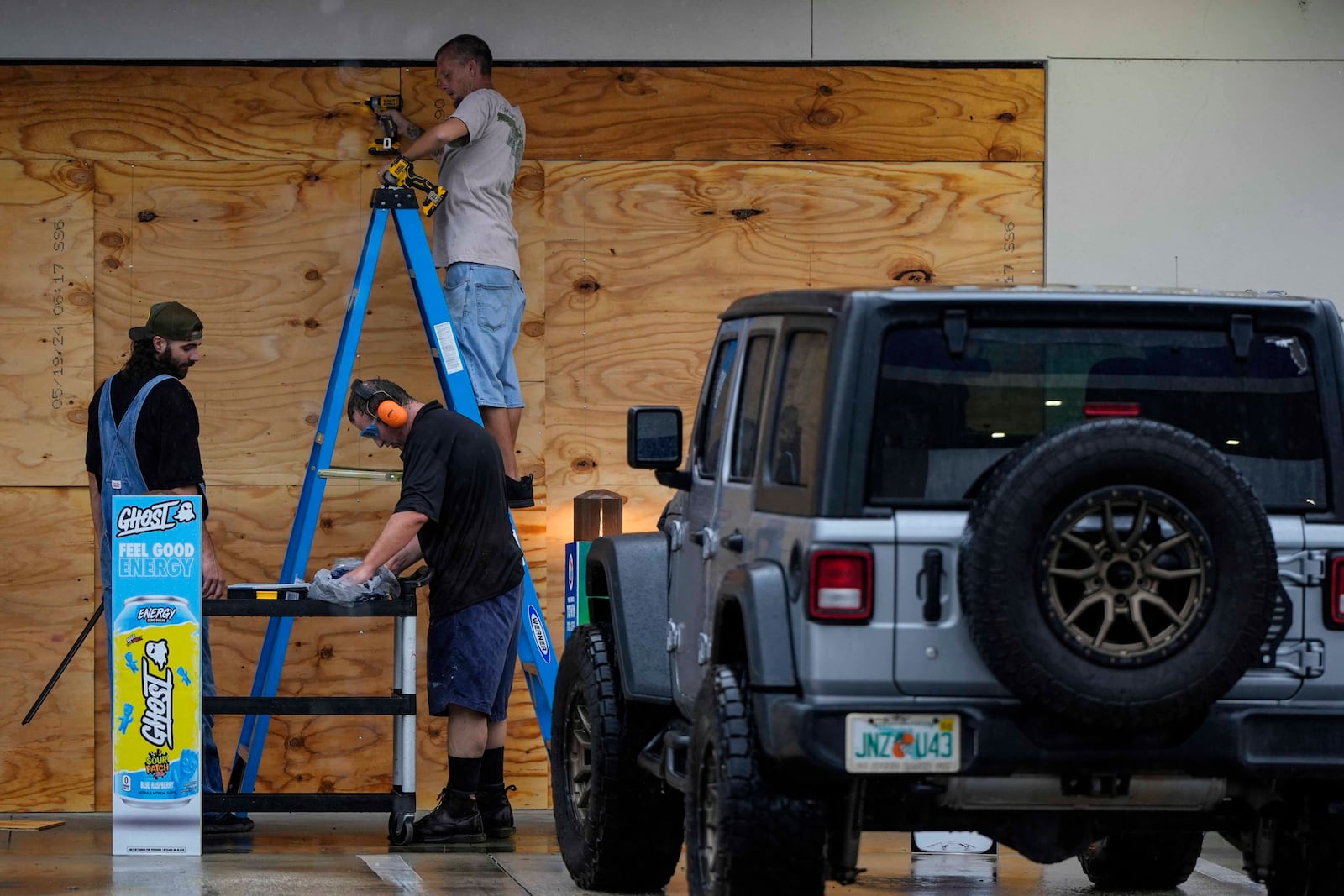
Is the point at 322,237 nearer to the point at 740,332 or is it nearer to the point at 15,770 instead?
the point at 15,770

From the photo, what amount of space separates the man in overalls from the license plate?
13.6ft

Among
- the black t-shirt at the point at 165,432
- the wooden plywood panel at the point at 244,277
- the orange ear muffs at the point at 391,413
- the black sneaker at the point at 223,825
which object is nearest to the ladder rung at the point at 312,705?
the black sneaker at the point at 223,825

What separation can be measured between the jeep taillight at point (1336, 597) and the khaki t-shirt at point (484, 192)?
502 cm

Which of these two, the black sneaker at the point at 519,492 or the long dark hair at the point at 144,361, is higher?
the long dark hair at the point at 144,361

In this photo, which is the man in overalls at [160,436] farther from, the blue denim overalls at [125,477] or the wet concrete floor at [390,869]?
the wet concrete floor at [390,869]

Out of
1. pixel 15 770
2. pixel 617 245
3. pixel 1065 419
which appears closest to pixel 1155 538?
pixel 1065 419

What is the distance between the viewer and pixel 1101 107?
32.0 feet

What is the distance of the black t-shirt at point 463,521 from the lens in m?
8.12

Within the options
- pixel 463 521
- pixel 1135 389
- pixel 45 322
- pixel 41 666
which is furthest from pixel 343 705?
pixel 1135 389

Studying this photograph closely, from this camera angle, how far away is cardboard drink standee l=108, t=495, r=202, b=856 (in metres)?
7.71

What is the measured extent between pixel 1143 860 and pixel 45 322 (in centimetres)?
576

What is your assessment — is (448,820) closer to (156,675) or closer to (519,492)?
(156,675)

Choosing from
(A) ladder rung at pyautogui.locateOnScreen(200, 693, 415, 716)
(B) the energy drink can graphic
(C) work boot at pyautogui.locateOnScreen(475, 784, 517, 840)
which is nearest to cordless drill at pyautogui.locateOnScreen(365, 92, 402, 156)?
(B) the energy drink can graphic

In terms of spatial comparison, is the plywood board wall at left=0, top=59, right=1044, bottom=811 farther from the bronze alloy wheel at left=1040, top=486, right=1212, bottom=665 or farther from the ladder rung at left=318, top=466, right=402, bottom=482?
the bronze alloy wheel at left=1040, top=486, right=1212, bottom=665
